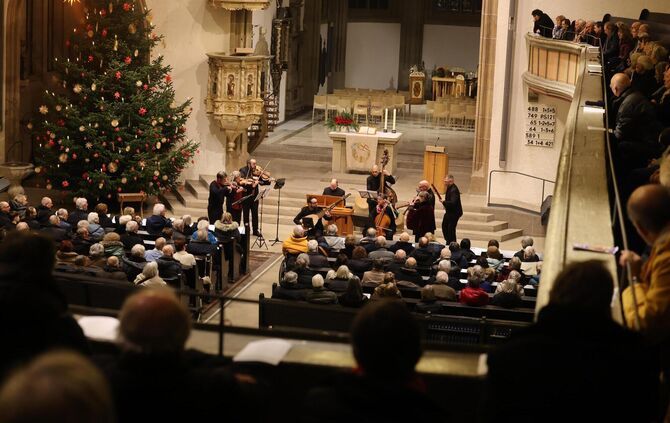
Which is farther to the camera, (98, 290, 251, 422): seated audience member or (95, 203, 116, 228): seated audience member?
(95, 203, 116, 228): seated audience member

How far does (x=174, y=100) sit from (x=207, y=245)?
6.84m

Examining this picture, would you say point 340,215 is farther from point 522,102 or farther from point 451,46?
point 451,46

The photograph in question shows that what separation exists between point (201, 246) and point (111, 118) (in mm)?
5633

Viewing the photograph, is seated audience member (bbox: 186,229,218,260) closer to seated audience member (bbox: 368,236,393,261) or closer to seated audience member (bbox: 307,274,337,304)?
seated audience member (bbox: 368,236,393,261)

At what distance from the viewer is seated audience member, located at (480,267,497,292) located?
43.9 feet

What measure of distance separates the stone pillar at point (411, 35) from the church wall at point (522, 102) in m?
15.4

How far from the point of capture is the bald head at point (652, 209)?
4422 mm

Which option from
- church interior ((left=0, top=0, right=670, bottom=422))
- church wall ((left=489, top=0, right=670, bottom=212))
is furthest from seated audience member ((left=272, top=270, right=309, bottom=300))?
church wall ((left=489, top=0, right=670, bottom=212))

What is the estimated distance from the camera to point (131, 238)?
49.3 feet

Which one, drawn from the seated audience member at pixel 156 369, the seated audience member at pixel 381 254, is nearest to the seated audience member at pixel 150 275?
the seated audience member at pixel 381 254

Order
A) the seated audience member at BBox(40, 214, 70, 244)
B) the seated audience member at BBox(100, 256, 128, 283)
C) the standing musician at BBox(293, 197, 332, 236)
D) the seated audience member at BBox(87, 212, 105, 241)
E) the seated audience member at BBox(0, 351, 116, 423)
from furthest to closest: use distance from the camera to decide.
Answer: the standing musician at BBox(293, 197, 332, 236) < the seated audience member at BBox(87, 212, 105, 241) < the seated audience member at BBox(40, 214, 70, 244) < the seated audience member at BBox(100, 256, 128, 283) < the seated audience member at BBox(0, 351, 116, 423)

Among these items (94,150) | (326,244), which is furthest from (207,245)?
(94,150)

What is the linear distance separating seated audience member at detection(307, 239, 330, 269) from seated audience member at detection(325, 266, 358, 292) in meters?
1.42

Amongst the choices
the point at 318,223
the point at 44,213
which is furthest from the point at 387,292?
the point at 44,213
